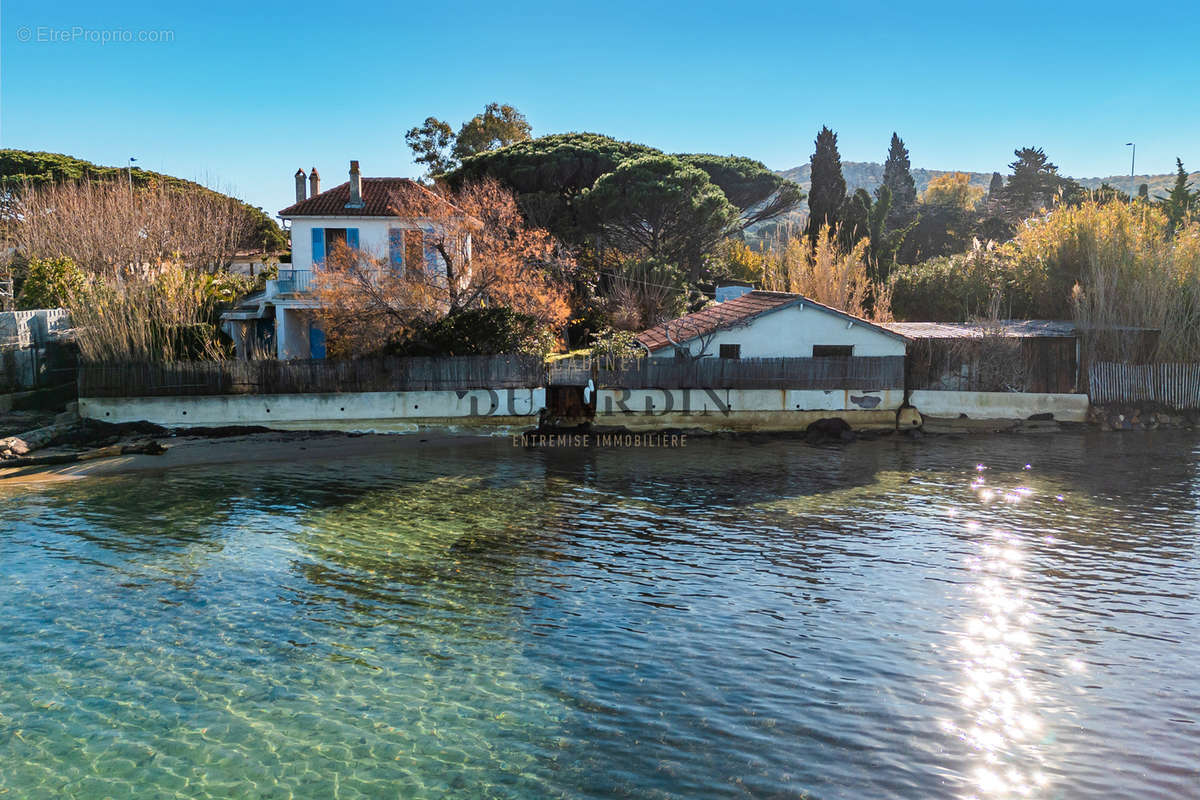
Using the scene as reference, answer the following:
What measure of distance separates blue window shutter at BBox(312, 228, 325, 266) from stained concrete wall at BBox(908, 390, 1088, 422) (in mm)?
23293

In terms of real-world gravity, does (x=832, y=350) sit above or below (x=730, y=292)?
below

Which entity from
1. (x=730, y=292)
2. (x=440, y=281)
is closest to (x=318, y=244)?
(x=440, y=281)

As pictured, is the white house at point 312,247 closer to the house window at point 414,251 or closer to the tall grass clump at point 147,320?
the house window at point 414,251

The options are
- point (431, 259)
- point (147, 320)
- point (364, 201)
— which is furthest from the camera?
point (364, 201)

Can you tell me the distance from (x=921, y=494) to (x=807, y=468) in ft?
12.6

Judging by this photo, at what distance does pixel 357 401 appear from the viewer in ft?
92.7

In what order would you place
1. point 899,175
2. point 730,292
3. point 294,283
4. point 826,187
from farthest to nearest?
point 899,175
point 826,187
point 730,292
point 294,283

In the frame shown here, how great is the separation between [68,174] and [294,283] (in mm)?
28820

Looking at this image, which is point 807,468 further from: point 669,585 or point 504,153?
point 504,153

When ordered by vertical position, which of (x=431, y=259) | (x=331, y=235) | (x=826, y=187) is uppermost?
(x=826, y=187)

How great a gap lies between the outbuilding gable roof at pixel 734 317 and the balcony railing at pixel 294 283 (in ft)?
43.3

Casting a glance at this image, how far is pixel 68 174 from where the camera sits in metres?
51.0

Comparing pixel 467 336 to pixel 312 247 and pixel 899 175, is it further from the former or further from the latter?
pixel 899 175

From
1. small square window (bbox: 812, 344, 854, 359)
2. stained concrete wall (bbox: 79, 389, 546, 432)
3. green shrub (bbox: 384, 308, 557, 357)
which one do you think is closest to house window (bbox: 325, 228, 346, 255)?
green shrub (bbox: 384, 308, 557, 357)
